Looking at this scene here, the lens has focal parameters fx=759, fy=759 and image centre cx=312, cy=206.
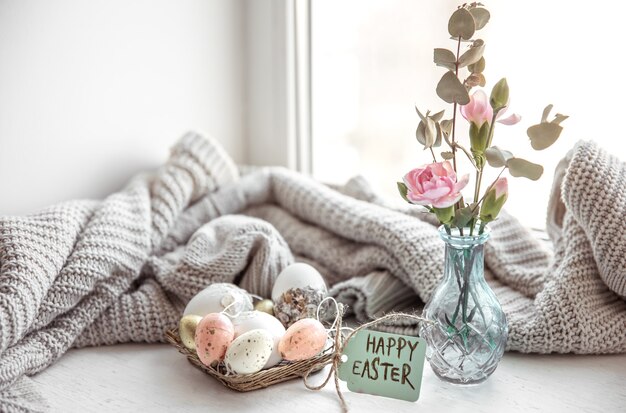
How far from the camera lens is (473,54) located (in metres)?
0.91

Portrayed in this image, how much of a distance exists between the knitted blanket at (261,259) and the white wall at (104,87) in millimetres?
112

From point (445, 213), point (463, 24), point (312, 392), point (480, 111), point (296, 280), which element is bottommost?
point (312, 392)

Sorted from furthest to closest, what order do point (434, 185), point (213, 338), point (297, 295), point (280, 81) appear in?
point (280, 81) < point (297, 295) < point (213, 338) < point (434, 185)

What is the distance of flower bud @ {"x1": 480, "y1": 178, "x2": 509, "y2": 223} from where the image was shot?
933 mm

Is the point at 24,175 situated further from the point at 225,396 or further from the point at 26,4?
the point at 225,396

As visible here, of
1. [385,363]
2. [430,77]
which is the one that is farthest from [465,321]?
[430,77]

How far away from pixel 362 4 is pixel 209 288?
28.8 inches

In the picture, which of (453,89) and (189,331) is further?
(189,331)

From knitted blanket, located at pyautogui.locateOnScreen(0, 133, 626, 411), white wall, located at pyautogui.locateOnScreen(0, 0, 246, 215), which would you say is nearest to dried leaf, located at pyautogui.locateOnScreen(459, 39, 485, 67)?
knitted blanket, located at pyautogui.locateOnScreen(0, 133, 626, 411)

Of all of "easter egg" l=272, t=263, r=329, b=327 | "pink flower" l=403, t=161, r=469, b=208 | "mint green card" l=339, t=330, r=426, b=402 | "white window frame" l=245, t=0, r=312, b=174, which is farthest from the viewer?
"white window frame" l=245, t=0, r=312, b=174

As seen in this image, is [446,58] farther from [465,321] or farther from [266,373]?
[266,373]

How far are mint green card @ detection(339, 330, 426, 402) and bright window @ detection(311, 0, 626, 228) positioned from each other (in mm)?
541

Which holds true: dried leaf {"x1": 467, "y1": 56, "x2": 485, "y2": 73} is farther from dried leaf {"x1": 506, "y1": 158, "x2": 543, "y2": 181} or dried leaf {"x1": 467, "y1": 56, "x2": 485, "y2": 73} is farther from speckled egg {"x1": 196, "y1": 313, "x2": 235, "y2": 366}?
speckled egg {"x1": 196, "y1": 313, "x2": 235, "y2": 366}

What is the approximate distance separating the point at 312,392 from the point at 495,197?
35 centimetres
